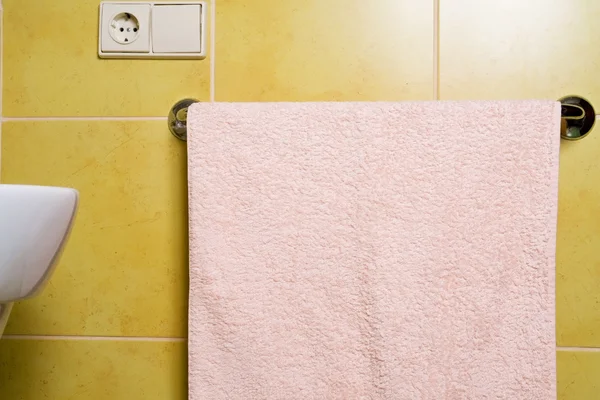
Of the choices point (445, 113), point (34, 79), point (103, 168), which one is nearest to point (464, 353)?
point (445, 113)

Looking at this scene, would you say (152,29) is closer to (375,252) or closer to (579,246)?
(375,252)

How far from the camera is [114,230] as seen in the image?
740mm

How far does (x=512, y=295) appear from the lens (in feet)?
1.97

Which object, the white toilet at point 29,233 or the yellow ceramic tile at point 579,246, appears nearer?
the white toilet at point 29,233

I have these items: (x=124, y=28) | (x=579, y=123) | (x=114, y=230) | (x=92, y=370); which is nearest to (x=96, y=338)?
(x=92, y=370)

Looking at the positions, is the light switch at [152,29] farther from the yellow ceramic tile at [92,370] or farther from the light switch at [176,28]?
the yellow ceramic tile at [92,370]

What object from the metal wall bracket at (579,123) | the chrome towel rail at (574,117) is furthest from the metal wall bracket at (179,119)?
the metal wall bracket at (579,123)

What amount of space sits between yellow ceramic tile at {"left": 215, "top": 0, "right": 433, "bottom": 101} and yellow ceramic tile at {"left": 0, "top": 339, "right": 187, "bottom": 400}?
0.40m

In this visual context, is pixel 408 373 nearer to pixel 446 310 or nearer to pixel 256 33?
pixel 446 310

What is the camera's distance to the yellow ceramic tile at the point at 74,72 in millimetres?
742

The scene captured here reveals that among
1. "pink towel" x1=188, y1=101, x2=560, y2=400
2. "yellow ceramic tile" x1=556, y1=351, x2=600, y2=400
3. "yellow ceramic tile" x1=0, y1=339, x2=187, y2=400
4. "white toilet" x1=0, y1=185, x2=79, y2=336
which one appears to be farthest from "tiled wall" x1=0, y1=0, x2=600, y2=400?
"yellow ceramic tile" x1=556, y1=351, x2=600, y2=400

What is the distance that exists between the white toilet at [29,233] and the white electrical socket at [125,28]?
34 cm

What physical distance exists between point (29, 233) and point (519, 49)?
665 millimetres

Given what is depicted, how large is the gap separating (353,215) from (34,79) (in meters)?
0.53
